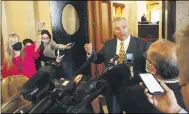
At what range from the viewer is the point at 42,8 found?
2.40 ft

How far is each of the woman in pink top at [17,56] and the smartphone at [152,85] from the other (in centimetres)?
31

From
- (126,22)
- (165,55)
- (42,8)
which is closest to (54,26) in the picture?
(42,8)

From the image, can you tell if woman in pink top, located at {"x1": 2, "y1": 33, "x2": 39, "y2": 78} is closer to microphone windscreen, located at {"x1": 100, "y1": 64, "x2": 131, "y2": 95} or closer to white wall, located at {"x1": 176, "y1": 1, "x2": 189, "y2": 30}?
microphone windscreen, located at {"x1": 100, "y1": 64, "x2": 131, "y2": 95}

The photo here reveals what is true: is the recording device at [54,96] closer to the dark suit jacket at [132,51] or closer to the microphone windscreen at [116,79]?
the microphone windscreen at [116,79]

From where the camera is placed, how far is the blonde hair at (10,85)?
503mm

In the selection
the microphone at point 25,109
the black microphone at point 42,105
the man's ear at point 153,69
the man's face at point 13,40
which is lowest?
the microphone at point 25,109

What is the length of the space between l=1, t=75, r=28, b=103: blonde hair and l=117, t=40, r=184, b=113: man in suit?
0.70 feet

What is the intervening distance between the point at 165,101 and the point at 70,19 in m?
0.40

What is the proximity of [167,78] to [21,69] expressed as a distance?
39 cm

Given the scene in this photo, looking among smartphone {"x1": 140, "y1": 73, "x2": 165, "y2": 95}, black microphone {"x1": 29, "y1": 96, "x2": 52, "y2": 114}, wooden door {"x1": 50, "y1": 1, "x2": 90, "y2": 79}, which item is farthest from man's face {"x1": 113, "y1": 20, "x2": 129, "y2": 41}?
black microphone {"x1": 29, "y1": 96, "x2": 52, "y2": 114}

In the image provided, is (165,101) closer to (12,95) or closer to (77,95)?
(77,95)

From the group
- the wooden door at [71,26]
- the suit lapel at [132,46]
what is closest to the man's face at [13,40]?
the wooden door at [71,26]

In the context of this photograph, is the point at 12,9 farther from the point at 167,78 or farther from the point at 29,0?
the point at 167,78

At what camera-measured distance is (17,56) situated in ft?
2.23
